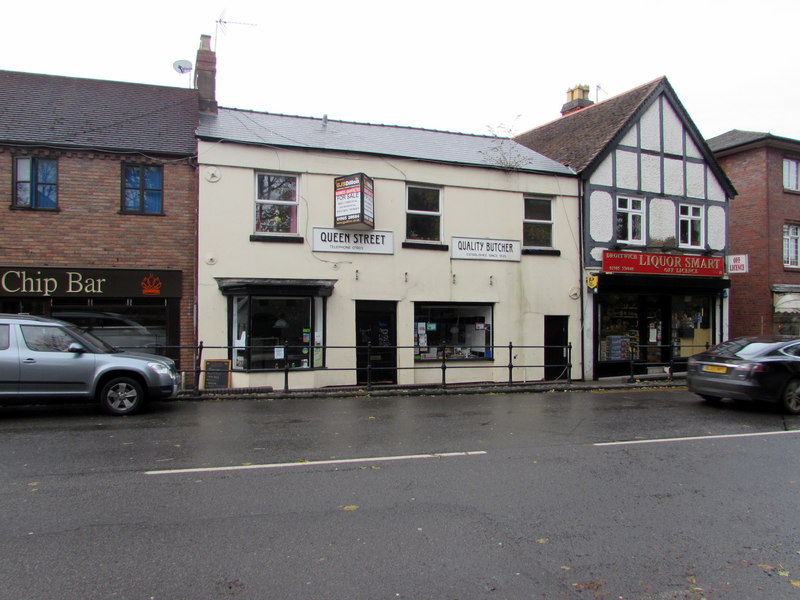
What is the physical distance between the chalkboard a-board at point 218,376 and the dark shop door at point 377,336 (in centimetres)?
331

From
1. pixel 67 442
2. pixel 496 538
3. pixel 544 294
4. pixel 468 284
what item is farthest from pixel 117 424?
pixel 544 294

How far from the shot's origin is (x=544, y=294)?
54.0 feet

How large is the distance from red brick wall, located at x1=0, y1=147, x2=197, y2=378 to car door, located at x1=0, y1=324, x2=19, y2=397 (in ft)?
14.3

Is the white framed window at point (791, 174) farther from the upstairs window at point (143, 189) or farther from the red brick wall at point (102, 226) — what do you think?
the upstairs window at point (143, 189)

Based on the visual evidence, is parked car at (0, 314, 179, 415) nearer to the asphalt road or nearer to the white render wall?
the asphalt road

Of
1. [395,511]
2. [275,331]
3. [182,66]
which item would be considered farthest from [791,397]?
[182,66]

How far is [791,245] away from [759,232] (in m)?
1.78

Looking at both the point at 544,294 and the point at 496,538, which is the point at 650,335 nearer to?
the point at 544,294

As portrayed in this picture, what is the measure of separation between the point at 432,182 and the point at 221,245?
234 inches

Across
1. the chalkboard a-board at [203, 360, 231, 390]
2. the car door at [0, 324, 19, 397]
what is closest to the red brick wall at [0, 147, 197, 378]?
the chalkboard a-board at [203, 360, 231, 390]

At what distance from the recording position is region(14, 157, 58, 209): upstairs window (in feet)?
42.8

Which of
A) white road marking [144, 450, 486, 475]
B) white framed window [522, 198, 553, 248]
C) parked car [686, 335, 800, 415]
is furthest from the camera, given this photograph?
white framed window [522, 198, 553, 248]

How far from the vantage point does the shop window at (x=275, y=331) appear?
13.6 metres

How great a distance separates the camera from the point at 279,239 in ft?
46.3
